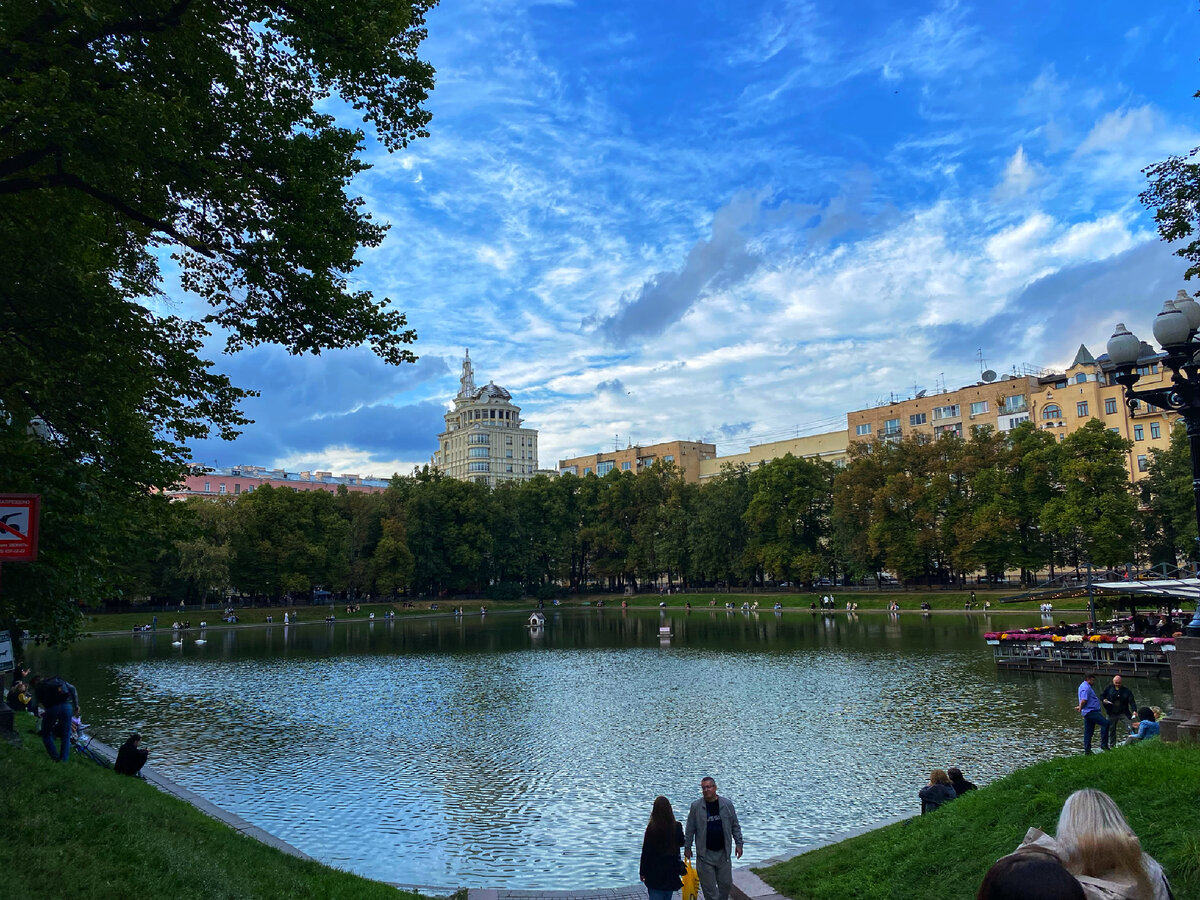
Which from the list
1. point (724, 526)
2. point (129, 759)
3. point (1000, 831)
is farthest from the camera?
point (724, 526)

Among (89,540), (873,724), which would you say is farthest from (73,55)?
(873,724)

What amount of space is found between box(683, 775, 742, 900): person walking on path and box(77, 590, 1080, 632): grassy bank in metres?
53.9

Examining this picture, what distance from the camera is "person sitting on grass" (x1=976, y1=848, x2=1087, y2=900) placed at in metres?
3.06

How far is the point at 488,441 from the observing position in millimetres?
161625

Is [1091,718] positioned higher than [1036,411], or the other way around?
[1036,411]

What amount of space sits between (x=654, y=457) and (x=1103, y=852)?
135840 millimetres

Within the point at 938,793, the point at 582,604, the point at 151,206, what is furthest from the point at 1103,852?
the point at 582,604

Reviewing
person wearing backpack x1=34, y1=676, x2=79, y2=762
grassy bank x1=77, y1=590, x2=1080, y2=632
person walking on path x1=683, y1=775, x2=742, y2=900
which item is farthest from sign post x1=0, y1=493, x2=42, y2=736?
grassy bank x1=77, y1=590, x2=1080, y2=632

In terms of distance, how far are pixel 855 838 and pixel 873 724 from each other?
1162 centimetres

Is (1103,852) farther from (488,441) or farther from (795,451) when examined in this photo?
(488,441)

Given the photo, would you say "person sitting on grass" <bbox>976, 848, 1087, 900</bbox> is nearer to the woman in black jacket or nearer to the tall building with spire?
the woman in black jacket

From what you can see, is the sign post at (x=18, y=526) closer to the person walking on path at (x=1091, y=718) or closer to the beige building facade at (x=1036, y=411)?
the person walking on path at (x=1091, y=718)

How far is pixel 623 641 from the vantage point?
172 feet

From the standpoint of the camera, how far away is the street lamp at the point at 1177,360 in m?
10.2
